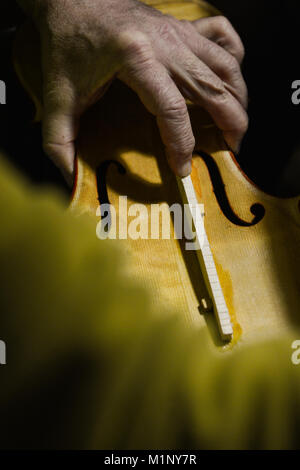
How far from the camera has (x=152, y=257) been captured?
2.28 ft

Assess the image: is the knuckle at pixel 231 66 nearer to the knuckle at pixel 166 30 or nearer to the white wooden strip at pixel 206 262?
the knuckle at pixel 166 30

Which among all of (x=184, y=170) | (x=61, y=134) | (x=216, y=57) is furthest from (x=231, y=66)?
Answer: (x=61, y=134)

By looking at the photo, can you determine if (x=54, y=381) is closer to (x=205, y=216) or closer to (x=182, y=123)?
(x=205, y=216)

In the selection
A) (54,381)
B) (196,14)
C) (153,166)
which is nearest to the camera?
(54,381)

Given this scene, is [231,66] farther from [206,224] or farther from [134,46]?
[206,224]

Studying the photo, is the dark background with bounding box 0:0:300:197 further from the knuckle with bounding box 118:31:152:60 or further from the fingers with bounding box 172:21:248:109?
the knuckle with bounding box 118:31:152:60

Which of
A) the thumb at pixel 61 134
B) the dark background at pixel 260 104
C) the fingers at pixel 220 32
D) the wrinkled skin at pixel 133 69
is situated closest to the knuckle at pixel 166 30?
the wrinkled skin at pixel 133 69

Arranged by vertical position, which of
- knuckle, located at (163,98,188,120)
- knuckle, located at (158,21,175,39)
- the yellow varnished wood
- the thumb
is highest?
knuckle, located at (158,21,175,39)

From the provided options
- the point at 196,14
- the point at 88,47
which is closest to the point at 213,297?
the point at 88,47

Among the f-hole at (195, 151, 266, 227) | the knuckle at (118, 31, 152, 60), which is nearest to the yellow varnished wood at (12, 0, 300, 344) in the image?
the f-hole at (195, 151, 266, 227)

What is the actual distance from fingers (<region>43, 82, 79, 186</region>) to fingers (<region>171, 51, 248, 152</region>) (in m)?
0.22

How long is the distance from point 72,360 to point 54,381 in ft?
0.12

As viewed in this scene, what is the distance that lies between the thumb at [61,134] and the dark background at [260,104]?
142 mm

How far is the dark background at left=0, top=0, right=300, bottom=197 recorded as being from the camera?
100 cm
